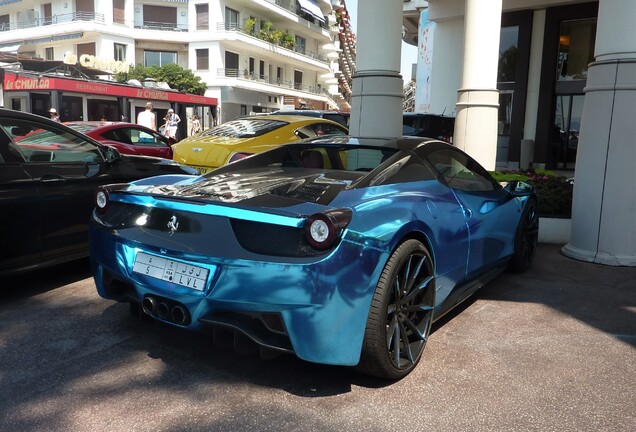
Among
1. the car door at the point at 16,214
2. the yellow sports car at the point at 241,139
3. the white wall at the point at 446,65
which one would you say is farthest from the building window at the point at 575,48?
the car door at the point at 16,214

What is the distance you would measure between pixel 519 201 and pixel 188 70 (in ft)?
137

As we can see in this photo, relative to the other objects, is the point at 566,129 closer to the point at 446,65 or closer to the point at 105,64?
the point at 446,65

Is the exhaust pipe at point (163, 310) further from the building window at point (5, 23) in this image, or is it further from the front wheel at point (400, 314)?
the building window at point (5, 23)

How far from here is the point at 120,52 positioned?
147ft

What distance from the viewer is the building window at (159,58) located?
4653cm

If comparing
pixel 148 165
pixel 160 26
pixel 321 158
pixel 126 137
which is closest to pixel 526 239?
pixel 321 158

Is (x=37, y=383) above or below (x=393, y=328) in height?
below

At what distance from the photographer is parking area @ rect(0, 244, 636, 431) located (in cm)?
260

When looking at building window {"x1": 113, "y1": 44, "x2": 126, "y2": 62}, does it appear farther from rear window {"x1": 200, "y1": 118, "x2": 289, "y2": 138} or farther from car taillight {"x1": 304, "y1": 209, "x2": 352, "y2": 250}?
car taillight {"x1": 304, "y1": 209, "x2": 352, "y2": 250}

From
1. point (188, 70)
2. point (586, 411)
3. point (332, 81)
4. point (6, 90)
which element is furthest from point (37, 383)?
point (332, 81)

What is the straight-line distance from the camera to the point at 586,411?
9.02 ft

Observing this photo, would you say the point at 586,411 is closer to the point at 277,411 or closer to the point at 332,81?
the point at 277,411

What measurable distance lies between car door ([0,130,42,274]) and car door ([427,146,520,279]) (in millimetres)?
3037

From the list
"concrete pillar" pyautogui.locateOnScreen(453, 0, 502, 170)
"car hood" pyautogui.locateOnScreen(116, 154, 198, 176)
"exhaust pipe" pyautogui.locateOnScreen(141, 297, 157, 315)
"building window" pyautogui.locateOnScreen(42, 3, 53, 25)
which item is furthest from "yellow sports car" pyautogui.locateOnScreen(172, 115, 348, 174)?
"building window" pyautogui.locateOnScreen(42, 3, 53, 25)
